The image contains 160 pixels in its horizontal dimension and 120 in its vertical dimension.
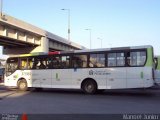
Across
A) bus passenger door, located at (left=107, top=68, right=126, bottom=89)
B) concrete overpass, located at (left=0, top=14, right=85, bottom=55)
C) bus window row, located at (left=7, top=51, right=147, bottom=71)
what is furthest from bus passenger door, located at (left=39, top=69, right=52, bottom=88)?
concrete overpass, located at (left=0, top=14, right=85, bottom=55)

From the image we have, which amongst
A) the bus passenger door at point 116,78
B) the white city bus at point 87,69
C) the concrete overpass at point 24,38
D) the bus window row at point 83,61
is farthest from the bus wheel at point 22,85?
the concrete overpass at point 24,38

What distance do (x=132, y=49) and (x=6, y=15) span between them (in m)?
19.8

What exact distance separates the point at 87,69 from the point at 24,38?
23.0m

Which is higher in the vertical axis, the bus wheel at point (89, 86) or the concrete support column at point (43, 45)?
the concrete support column at point (43, 45)

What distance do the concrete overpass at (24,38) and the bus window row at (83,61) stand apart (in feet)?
37.2

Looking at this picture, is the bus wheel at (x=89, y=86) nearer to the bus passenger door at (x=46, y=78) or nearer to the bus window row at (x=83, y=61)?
the bus window row at (x=83, y=61)

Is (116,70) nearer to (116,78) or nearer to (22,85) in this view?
(116,78)

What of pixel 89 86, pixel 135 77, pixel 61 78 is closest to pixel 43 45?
pixel 61 78

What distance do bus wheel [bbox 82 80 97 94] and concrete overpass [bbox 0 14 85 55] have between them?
16.6 metres

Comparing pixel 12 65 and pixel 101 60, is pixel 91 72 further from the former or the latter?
pixel 12 65

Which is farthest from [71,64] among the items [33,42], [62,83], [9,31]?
[33,42]

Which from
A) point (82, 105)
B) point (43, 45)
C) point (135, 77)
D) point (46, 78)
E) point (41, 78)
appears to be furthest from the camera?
point (43, 45)

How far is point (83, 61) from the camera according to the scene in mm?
22062

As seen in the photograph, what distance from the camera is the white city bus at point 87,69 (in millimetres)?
19625
